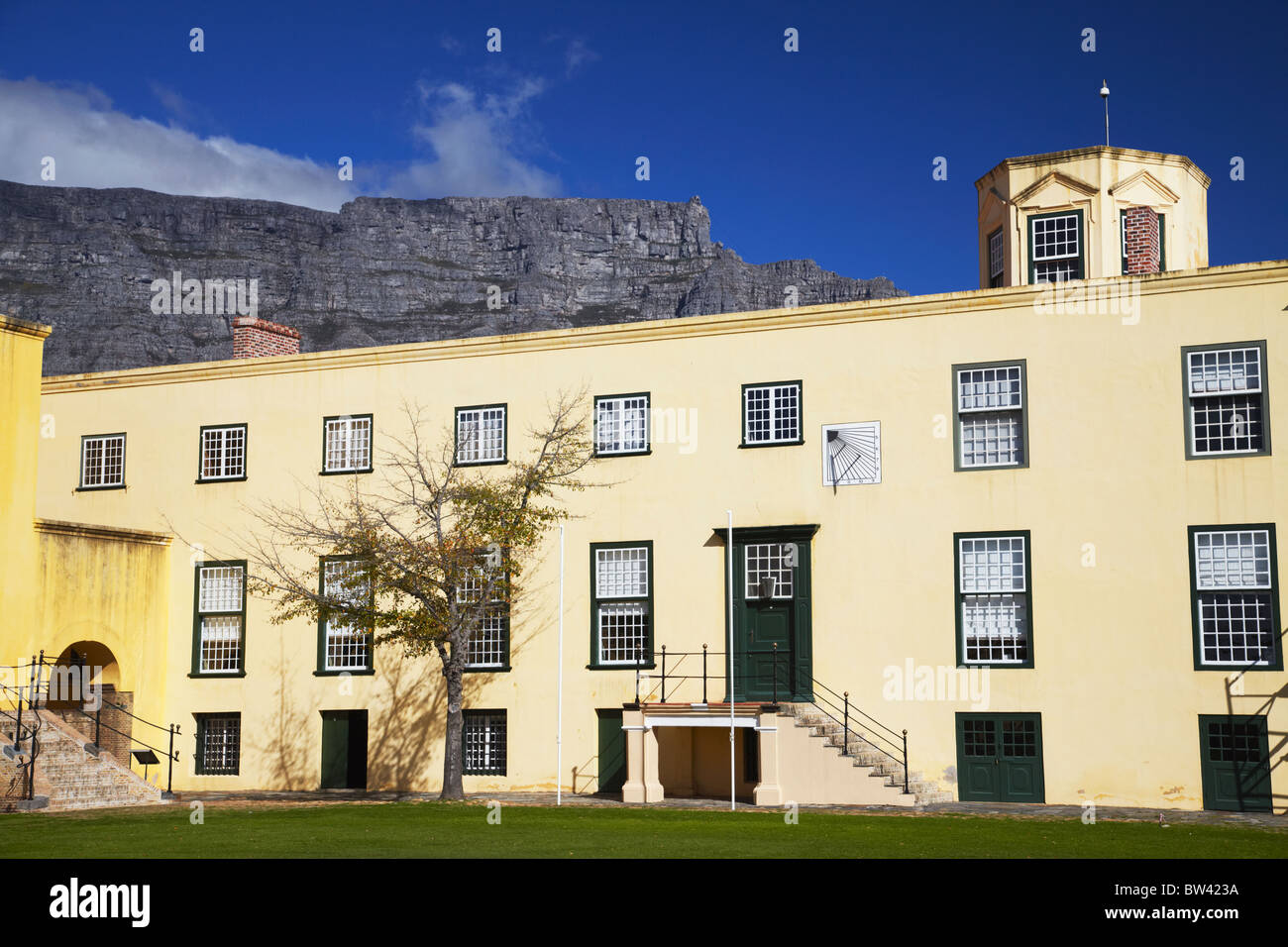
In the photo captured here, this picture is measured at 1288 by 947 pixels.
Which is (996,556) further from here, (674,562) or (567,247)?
(567,247)

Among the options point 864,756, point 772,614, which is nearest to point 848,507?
point 772,614

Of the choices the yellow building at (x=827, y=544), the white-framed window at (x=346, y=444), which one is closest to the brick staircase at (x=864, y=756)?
the yellow building at (x=827, y=544)

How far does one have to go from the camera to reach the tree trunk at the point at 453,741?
24297 mm

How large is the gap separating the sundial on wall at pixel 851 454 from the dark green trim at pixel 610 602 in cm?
364

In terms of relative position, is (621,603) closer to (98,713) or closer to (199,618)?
(199,618)

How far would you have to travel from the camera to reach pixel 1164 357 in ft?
77.2

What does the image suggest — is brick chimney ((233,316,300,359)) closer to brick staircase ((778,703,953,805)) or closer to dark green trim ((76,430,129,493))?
dark green trim ((76,430,129,493))

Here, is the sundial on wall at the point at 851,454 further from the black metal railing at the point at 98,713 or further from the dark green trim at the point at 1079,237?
the black metal railing at the point at 98,713

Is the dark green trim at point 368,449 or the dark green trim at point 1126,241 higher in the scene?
the dark green trim at point 1126,241

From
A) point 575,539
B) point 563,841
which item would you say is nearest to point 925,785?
point 575,539

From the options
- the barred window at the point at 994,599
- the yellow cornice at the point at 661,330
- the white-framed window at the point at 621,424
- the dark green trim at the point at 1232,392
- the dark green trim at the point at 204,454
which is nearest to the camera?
the dark green trim at the point at 1232,392

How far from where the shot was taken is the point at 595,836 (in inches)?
641

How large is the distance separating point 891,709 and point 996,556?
3143 mm

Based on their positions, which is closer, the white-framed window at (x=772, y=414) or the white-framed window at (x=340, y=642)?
the white-framed window at (x=772, y=414)
